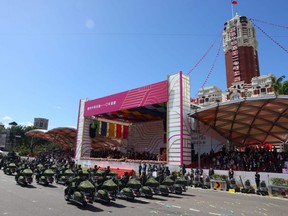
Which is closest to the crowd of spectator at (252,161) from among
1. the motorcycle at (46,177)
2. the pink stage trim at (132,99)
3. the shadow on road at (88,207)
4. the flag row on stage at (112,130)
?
the pink stage trim at (132,99)

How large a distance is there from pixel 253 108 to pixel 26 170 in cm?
2058

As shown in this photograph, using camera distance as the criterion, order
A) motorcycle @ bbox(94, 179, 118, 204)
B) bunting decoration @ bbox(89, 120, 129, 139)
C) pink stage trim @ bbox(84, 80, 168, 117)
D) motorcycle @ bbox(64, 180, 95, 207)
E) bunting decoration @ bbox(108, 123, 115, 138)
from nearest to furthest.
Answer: motorcycle @ bbox(64, 180, 95, 207) → motorcycle @ bbox(94, 179, 118, 204) → pink stage trim @ bbox(84, 80, 168, 117) → bunting decoration @ bbox(89, 120, 129, 139) → bunting decoration @ bbox(108, 123, 115, 138)

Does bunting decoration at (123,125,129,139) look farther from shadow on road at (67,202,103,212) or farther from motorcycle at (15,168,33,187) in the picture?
shadow on road at (67,202,103,212)

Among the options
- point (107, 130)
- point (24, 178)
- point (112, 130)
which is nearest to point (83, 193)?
point (24, 178)

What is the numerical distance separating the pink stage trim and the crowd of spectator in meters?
9.03

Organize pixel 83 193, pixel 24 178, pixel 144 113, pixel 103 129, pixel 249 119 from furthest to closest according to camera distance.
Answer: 1. pixel 103 129
2. pixel 144 113
3. pixel 249 119
4. pixel 24 178
5. pixel 83 193

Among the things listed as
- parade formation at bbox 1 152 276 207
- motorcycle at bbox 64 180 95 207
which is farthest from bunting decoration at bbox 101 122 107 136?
motorcycle at bbox 64 180 95 207

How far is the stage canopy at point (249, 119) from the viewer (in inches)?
890

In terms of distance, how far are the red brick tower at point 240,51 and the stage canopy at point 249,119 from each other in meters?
59.5

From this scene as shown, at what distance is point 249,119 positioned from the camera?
27.3 meters

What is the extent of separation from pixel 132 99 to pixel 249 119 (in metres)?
14.4

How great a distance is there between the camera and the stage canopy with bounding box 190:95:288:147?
2261cm

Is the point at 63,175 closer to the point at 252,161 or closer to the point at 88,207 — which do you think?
the point at 88,207

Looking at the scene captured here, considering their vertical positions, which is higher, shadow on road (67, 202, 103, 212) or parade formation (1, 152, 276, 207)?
parade formation (1, 152, 276, 207)
